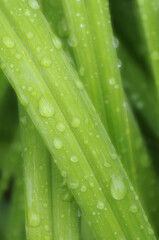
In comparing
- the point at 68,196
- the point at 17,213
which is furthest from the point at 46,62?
the point at 17,213

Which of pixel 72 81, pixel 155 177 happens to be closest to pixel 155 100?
pixel 155 177

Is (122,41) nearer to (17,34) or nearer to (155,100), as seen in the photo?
(155,100)

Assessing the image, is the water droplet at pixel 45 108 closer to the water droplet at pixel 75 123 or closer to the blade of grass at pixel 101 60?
the water droplet at pixel 75 123

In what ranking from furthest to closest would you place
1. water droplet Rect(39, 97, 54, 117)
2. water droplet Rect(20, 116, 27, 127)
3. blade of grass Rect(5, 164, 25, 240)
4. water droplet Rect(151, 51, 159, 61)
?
1. blade of grass Rect(5, 164, 25, 240)
2. water droplet Rect(151, 51, 159, 61)
3. water droplet Rect(20, 116, 27, 127)
4. water droplet Rect(39, 97, 54, 117)

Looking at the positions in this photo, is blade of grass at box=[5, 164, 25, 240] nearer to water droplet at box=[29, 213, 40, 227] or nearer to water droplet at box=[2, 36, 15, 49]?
water droplet at box=[29, 213, 40, 227]

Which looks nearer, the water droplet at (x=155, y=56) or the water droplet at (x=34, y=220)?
the water droplet at (x=34, y=220)

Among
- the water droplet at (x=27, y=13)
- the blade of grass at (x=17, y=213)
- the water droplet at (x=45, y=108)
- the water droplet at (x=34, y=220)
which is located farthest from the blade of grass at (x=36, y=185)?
the blade of grass at (x=17, y=213)

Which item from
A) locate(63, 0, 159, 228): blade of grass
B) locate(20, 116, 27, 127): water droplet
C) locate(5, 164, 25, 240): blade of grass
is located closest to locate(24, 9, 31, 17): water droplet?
locate(63, 0, 159, 228): blade of grass
